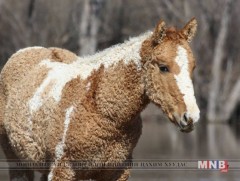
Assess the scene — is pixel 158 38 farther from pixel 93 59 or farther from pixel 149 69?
pixel 93 59

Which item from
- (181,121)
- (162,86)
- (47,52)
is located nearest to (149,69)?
(162,86)

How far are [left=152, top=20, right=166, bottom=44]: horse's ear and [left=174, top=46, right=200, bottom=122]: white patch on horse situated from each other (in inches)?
7.3

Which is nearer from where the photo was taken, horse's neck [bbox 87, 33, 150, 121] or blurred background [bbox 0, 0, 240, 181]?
horse's neck [bbox 87, 33, 150, 121]

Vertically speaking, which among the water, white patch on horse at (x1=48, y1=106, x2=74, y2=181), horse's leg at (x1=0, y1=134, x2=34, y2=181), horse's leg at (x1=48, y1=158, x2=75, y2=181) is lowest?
horse's leg at (x1=48, y1=158, x2=75, y2=181)

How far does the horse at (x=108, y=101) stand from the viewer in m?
5.66

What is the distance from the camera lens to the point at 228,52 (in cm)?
3030

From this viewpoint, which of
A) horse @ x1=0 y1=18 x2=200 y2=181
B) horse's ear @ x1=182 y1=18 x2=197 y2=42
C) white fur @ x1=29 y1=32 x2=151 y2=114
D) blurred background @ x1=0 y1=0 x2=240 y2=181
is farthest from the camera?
blurred background @ x1=0 y1=0 x2=240 y2=181

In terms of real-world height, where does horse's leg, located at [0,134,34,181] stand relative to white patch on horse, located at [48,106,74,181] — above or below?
above

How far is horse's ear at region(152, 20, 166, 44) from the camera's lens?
18.9 ft

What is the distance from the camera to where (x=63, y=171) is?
623 cm

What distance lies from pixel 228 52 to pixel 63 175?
24720 mm

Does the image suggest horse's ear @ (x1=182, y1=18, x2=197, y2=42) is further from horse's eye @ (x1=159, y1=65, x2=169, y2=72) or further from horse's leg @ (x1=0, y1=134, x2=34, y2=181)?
horse's leg @ (x1=0, y1=134, x2=34, y2=181)

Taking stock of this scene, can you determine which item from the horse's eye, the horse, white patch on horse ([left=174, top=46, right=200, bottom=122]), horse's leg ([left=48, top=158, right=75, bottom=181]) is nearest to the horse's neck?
the horse

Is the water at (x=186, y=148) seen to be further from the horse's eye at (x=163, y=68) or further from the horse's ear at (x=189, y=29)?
the horse's eye at (x=163, y=68)
